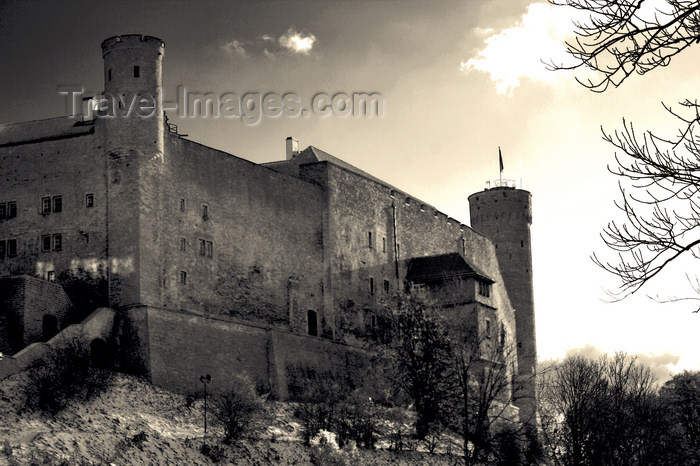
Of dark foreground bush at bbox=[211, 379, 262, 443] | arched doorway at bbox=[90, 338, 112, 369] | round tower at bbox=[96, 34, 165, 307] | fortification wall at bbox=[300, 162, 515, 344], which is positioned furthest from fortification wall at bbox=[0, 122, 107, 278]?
fortification wall at bbox=[300, 162, 515, 344]

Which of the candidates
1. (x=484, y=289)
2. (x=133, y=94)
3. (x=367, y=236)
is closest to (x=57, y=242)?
(x=133, y=94)

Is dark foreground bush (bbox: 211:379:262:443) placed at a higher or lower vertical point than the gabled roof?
lower

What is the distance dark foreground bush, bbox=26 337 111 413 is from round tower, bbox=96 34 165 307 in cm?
359

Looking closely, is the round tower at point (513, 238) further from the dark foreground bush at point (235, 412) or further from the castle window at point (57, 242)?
the castle window at point (57, 242)

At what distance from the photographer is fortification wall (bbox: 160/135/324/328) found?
42031 mm

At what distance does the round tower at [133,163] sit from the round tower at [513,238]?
32092 mm

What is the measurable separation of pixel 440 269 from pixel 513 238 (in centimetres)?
1520

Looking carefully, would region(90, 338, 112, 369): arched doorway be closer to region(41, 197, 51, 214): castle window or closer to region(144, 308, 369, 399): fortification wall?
region(144, 308, 369, 399): fortification wall

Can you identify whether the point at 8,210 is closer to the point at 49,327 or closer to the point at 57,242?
the point at 57,242

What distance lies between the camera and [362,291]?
52.2 metres

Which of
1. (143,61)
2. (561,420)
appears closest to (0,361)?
(143,61)

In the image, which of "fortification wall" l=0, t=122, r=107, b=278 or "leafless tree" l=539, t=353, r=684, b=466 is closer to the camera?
"fortification wall" l=0, t=122, r=107, b=278

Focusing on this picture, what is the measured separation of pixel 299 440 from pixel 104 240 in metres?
10.6

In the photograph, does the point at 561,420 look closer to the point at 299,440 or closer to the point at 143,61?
the point at 299,440
